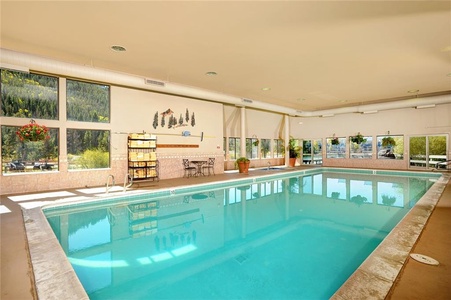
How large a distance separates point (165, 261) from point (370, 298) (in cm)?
248

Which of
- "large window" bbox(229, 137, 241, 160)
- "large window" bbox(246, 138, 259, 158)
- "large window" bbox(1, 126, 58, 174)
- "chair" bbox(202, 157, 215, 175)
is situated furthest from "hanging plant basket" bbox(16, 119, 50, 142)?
"large window" bbox(246, 138, 259, 158)

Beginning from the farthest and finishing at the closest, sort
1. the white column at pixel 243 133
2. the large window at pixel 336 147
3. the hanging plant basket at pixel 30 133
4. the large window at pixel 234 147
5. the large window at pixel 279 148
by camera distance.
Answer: the large window at pixel 279 148
the large window at pixel 336 147
the large window at pixel 234 147
the white column at pixel 243 133
the hanging plant basket at pixel 30 133

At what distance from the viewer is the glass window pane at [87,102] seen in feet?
26.6

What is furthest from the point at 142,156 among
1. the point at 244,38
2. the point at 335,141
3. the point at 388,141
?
the point at 388,141

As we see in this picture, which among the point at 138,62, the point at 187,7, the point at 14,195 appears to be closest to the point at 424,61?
the point at 187,7

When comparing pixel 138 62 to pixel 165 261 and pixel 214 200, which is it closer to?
pixel 214 200

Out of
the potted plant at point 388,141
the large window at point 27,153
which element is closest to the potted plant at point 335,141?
the potted plant at point 388,141

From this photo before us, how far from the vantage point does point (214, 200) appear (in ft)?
23.2

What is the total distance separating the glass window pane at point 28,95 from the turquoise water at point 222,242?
11.3 ft

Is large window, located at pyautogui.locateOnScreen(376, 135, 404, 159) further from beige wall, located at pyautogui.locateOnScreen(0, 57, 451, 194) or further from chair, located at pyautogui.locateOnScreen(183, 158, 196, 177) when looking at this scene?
chair, located at pyautogui.locateOnScreen(183, 158, 196, 177)

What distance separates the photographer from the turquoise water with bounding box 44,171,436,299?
9.30ft

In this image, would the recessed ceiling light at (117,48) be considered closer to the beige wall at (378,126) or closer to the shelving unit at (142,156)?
the shelving unit at (142,156)

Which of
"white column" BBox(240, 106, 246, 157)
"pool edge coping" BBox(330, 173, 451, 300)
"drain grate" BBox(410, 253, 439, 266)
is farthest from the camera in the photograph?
"white column" BBox(240, 106, 246, 157)

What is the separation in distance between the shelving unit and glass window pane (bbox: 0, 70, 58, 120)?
2525 mm
